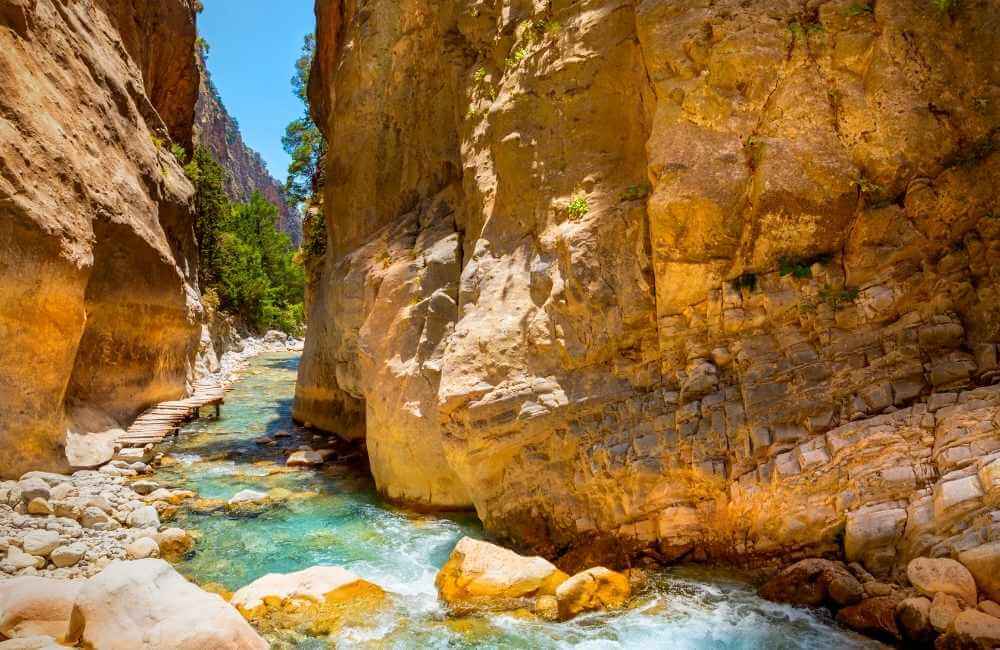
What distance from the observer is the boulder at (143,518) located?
896 cm

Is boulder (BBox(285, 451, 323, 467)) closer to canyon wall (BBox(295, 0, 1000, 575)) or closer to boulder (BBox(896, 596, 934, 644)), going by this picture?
canyon wall (BBox(295, 0, 1000, 575))

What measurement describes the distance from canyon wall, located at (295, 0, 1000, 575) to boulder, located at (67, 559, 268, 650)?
14.2 ft

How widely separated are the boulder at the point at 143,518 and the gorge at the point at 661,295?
2.17 ft

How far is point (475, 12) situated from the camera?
38.8ft

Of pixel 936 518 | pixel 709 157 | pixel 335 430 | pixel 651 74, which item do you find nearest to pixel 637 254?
pixel 709 157

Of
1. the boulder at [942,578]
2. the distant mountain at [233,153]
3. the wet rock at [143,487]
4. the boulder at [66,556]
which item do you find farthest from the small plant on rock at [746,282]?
the distant mountain at [233,153]

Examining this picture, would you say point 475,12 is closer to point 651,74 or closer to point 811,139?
point 651,74

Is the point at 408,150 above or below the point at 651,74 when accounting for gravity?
above

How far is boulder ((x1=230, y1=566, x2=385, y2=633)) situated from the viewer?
6.45m

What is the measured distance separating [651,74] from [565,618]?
7.17 meters

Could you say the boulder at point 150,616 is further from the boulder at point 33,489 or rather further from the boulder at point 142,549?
the boulder at point 33,489

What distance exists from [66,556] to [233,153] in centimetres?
9486

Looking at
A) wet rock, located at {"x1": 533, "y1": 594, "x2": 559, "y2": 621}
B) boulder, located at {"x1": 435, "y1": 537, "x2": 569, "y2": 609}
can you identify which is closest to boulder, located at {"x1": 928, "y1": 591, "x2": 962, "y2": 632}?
wet rock, located at {"x1": 533, "y1": 594, "x2": 559, "y2": 621}

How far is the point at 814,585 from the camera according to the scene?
6.09m
